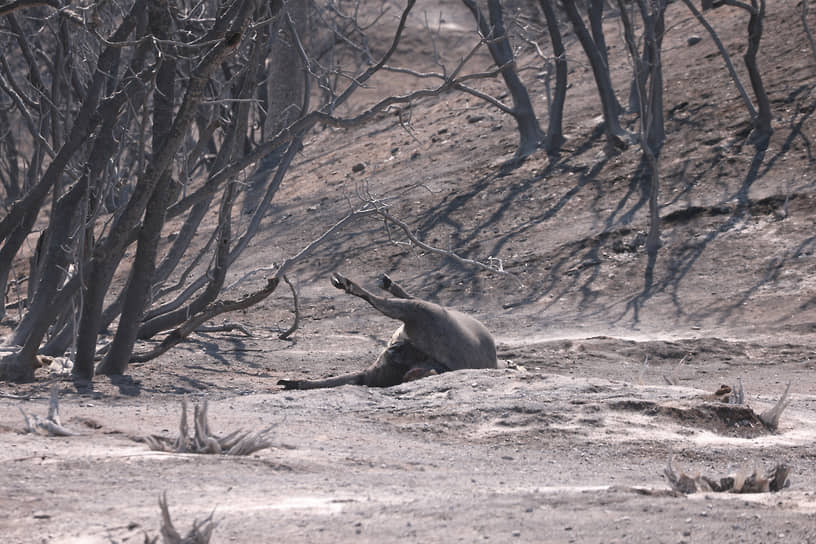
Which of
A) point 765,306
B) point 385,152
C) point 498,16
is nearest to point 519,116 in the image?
point 498,16

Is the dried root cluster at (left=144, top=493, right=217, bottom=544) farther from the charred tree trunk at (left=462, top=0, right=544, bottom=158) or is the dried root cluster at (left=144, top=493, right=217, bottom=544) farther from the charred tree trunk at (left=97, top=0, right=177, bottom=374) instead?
the charred tree trunk at (left=462, top=0, right=544, bottom=158)

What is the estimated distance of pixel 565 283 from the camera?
11.5 m

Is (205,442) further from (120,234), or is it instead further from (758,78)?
(758,78)

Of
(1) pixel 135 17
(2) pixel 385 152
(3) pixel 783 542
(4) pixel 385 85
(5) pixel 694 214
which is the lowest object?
(3) pixel 783 542

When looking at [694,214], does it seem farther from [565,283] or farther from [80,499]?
[80,499]

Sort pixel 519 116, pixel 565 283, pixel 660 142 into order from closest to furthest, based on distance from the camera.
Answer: pixel 565 283 < pixel 660 142 < pixel 519 116

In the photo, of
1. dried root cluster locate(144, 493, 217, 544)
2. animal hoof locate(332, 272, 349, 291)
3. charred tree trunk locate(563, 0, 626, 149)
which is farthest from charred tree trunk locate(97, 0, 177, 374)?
charred tree trunk locate(563, 0, 626, 149)

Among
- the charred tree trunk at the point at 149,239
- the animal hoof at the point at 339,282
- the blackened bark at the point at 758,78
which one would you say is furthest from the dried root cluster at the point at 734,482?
the blackened bark at the point at 758,78

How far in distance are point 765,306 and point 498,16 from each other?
22.2 feet

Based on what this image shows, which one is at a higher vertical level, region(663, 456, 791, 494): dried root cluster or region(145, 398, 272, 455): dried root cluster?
region(145, 398, 272, 455): dried root cluster

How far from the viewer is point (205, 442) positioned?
13.4 feet

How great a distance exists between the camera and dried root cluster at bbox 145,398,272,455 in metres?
4.06

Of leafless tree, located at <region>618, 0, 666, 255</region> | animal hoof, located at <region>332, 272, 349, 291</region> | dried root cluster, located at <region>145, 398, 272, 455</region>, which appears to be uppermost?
leafless tree, located at <region>618, 0, 666, 255</region>

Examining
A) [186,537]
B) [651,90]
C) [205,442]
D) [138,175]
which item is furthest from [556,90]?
[186,537]
